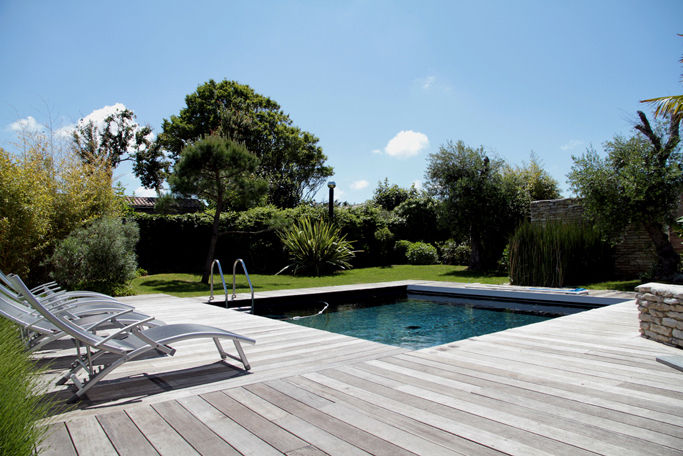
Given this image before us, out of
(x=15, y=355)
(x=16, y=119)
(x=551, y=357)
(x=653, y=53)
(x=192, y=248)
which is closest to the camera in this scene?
(x=15, y=355)

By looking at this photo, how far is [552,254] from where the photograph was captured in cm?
1027

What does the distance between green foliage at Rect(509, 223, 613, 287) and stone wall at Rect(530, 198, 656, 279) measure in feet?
1.93

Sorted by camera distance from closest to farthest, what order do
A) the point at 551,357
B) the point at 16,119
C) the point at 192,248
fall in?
1. the point at 551,357
2. the point at 16,119
3. the point at 192,248

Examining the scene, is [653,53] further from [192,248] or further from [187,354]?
[192,248]

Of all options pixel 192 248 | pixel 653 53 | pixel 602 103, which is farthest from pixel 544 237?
pixel 192 248

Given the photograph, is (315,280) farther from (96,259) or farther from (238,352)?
(238,352)

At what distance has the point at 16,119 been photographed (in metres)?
10.5

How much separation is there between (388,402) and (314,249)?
37.3ft

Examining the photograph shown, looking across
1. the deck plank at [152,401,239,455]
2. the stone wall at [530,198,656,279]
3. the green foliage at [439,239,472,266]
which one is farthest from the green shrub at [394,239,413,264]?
the deck plank at [152,401,239,455]

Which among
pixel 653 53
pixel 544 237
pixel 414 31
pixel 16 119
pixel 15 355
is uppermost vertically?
pixel 414 31

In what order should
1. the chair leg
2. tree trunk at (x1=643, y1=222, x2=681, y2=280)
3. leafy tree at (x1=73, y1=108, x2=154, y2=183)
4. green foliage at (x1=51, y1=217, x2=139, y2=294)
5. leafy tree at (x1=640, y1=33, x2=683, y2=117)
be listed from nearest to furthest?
1. the chair leg
2. leafy tree at (x1=640, y1=33, x2=683, y2=117)
3. green foliage at (x1=51, y1=217, x2=139, y2=294)
4. tree trunk at (x1=643, y1=222, x2=681, y2=280)
5. leafy tree at (x1=73, y1=108, x2=154, y2=183)

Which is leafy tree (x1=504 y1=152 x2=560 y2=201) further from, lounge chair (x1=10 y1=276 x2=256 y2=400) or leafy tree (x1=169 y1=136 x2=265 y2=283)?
lounge chair (x1=10 y1=276 x2=256 y2=400)

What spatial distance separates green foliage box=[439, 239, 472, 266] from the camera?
1663 cm

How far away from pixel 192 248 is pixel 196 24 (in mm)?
7636
